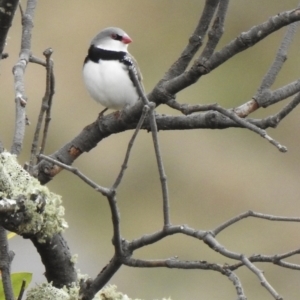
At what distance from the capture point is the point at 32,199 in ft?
3.34

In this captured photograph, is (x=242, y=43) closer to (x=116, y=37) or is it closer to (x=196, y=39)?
(x=196, y=39)

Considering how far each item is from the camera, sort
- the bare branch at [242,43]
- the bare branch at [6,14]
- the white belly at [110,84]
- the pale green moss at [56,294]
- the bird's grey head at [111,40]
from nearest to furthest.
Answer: the bare branch at [242,43] < the bare branch at [6,14] < the pale green moss at [56,294] < the white belly at [110,84] < the bird's grey head at [111,40]

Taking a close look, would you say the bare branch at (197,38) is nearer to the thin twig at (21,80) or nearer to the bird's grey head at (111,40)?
the thin twig at (21,80)

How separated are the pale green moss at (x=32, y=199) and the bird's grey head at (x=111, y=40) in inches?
54.5

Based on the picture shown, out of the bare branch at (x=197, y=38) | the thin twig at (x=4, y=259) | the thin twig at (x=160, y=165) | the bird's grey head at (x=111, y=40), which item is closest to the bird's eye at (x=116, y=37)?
the bird's grey head at (x=111, y=40)

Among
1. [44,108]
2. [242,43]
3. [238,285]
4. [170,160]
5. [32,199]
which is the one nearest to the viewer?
[238,285]

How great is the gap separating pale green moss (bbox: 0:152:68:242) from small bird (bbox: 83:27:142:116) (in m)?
1.14

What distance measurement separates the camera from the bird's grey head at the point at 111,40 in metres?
2.44

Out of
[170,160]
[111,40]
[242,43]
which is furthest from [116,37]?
[170,160]

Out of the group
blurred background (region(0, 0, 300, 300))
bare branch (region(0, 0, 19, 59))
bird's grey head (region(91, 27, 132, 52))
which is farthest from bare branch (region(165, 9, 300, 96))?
blurred background (region(0, 0, 300, 300))

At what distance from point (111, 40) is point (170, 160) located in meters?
2.47

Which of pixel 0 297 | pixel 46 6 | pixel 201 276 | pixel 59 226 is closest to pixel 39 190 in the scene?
pixel 59 226

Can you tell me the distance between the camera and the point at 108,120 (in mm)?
1302

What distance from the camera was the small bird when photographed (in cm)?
223
